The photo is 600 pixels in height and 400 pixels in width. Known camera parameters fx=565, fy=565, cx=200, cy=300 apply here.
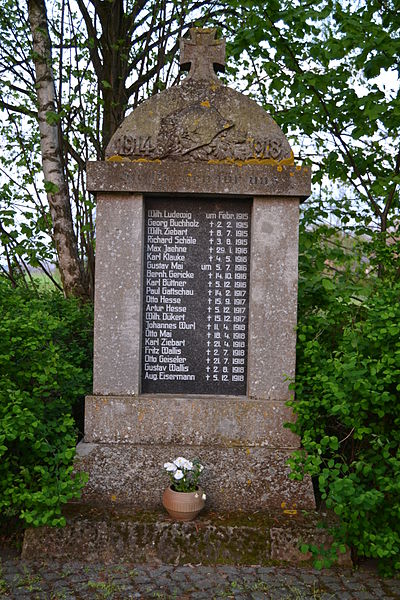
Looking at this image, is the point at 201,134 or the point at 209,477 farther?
the point at 201,134

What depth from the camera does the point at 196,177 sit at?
4.10 m

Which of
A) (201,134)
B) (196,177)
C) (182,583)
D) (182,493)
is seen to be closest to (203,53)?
(201,134)

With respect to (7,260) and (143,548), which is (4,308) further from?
(7,260)

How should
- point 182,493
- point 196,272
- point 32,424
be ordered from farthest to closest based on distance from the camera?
1. point 196,272
2. point 182,493
3. point 32,424

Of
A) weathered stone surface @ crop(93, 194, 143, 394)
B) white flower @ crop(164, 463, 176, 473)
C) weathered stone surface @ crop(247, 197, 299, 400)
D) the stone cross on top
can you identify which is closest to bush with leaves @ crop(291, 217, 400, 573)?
weathered stone surface @ crop(247, 197, 299, 400)

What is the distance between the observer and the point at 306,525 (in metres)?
3.55

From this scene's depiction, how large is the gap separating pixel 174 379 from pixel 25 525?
4.69 feet

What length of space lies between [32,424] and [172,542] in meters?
1.13

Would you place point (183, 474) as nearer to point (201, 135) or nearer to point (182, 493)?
point (182, 493)

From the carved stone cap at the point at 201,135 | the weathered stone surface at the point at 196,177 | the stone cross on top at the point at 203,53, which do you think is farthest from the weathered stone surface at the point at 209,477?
the stone cross on top at the point at 203,53

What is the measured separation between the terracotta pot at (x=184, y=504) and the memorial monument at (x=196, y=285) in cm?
35

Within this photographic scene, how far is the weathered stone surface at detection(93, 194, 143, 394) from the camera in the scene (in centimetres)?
416

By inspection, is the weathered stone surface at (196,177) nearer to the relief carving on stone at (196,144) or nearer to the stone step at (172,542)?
the relief carving on stone at (196,144)

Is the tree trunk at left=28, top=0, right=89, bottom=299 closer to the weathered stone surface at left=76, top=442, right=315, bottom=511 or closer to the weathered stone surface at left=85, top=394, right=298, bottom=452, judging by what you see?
the weathered stone surface at left=85, top=394, right=298, bottom=452
